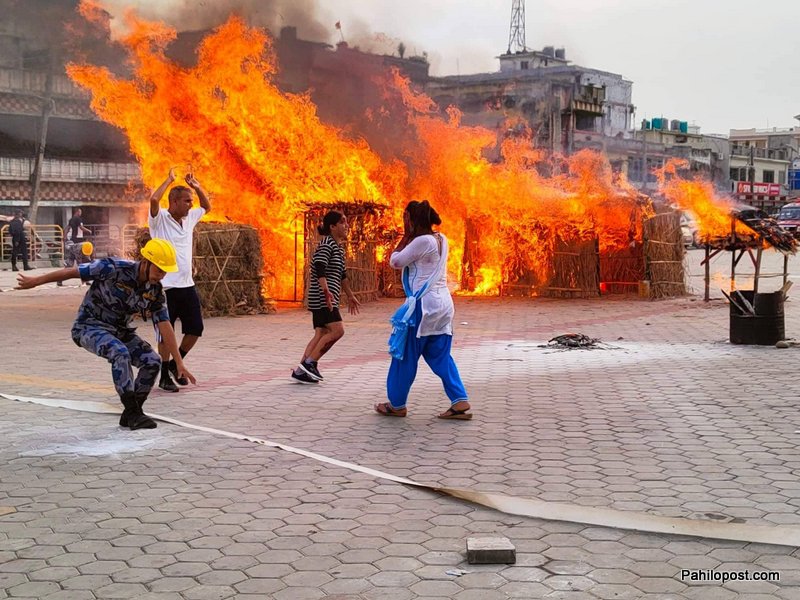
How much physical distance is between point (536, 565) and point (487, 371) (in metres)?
5.58

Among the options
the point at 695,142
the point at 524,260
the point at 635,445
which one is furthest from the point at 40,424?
the point at 695,142

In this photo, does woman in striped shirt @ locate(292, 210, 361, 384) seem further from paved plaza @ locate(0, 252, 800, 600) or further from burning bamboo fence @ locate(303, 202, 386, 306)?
burning bamboo fence @ locate(303, 202, 386, 306)

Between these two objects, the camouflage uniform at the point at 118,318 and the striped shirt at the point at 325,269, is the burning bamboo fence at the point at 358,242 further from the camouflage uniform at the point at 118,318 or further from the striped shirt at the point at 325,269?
the camouflage uniform at the point at 118,318

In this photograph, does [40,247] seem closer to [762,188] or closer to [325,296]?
[325,296]

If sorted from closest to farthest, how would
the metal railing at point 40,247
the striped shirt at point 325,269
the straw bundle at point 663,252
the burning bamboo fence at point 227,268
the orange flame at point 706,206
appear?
the striped shirt at point 325,269 → the orange flame at point 706,206 → the burning bamboo fence at point 227,268 → the straw bundle at point 663,252 → the metal railing at point 40,247

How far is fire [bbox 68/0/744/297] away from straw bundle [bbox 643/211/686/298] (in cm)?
39

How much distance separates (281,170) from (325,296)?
961 cm

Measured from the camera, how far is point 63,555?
400cm

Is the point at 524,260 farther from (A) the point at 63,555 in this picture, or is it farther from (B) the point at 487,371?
(A) the point at 63,555

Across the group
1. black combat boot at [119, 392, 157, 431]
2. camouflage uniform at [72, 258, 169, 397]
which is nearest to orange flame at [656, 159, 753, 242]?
camouflage uniform at [72, 258, 169, 397]

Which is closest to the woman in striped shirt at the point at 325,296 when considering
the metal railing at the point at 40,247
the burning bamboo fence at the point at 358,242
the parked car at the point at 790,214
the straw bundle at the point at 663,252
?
the burning bamboo fence at the point at 358,242

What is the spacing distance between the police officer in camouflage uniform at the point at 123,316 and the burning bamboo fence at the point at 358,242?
32.1 ft

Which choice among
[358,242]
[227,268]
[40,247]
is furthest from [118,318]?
[40,247]

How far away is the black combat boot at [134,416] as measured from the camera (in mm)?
6379
